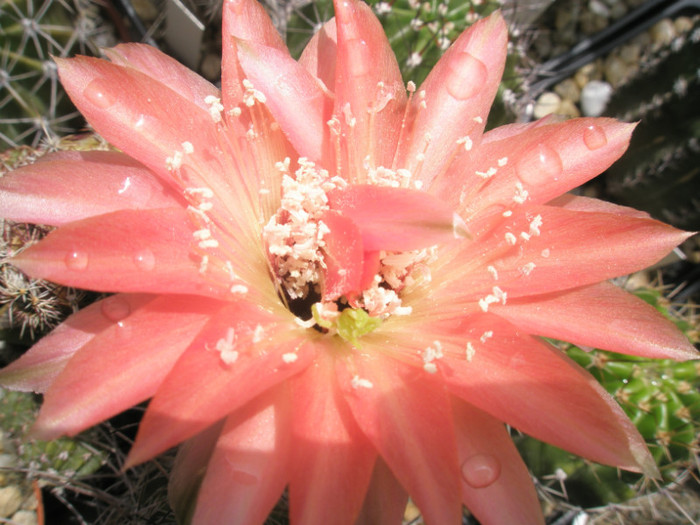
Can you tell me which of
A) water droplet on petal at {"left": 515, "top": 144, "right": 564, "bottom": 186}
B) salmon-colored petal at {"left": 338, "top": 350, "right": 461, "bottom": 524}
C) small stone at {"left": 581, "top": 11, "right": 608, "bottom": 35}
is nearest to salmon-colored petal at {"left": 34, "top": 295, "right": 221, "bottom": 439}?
salmon-colored petal at {"left": 338, "top": 350, "right": 461, "bottom": 524}

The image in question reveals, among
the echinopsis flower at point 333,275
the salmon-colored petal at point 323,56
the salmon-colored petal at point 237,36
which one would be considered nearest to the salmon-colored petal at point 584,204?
the echinopsis flower at point 333,275

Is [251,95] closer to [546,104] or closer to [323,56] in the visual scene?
[323,56]

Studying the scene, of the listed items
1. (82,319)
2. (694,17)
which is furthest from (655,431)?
(694,17)

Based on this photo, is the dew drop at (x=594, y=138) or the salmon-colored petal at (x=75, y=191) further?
the dew drop at (x=594, y=138)

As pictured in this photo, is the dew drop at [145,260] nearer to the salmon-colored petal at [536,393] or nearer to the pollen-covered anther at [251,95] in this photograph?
the pollen-covered anther at [251,95]

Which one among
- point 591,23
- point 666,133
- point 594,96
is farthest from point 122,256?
point 591,23
